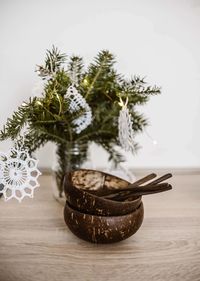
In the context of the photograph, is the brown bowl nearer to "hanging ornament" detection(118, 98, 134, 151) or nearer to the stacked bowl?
the stacked bowl

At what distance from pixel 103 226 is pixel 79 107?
0.26 m

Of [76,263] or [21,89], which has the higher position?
[21,89]

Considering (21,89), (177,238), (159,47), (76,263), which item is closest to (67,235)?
(76,263)

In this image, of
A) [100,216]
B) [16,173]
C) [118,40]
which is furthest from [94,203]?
[118,40]

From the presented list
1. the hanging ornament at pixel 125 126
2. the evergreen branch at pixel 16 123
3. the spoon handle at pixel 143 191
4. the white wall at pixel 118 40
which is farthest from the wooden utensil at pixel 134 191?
the white wall at pixel 118 40

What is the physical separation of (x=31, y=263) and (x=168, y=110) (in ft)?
1.99

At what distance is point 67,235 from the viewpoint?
0.60 meters

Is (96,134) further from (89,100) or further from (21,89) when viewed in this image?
(21,89)

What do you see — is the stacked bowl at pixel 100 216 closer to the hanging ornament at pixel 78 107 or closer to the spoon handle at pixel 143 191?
the spoon handle at pixel 143 191

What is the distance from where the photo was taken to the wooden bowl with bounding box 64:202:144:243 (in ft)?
1.75

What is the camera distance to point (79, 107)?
664 millimetres

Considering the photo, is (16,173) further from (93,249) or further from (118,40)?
(118,40)

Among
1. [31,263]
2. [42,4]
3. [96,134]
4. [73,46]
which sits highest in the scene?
[42,4]

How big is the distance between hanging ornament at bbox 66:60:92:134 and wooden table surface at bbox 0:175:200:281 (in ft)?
0.67
